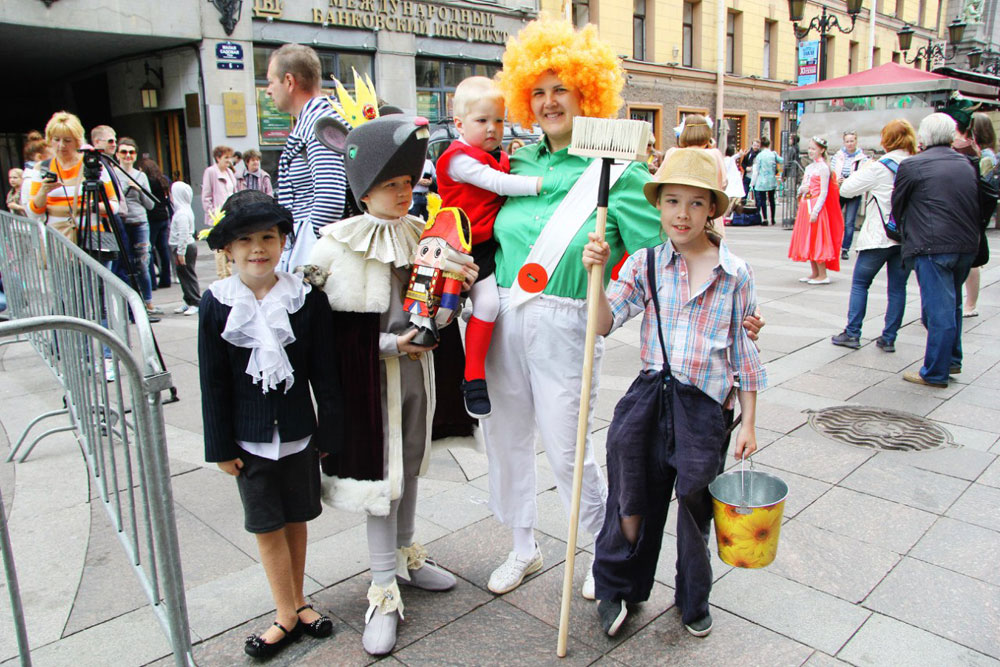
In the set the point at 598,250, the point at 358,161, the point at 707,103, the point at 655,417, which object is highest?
the point at 707,103

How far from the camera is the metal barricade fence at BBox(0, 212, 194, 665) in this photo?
7.39 ft

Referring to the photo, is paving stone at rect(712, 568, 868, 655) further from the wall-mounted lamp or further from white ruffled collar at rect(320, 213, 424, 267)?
the wall-mounted lamp

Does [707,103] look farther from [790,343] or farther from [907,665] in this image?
[907,665]

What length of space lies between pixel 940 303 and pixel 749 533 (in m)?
4.02

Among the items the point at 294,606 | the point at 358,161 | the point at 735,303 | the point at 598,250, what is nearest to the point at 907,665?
the point at 735,303

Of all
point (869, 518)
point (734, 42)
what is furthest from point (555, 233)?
point (734, 42)

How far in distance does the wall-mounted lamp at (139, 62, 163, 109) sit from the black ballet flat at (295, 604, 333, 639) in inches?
616

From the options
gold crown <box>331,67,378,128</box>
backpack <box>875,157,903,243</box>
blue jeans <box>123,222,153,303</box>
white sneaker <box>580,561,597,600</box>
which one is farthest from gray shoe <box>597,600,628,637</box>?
blue jeans <box>123,222,153,303</box>

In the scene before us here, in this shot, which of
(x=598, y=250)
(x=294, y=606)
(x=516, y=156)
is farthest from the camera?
(x=516, y=156)

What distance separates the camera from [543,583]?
3.08 meters

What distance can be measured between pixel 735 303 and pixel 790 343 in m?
4.64

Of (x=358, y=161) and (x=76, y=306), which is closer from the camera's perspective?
(x=358, y=161)

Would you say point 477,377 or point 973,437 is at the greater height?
point 477,377

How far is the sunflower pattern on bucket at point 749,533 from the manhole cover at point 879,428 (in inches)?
94.3
